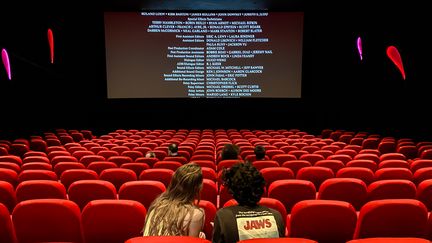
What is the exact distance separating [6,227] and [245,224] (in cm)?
174

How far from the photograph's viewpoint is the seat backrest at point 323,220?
3121mm

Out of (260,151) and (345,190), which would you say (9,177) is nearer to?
(260,151)

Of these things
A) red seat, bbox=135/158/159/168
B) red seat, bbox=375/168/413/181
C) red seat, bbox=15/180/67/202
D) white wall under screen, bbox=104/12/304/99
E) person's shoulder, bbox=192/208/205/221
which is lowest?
red seat, bbox=135/158/159/168

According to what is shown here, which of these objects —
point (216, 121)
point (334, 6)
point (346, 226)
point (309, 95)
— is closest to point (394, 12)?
point (334, 6)

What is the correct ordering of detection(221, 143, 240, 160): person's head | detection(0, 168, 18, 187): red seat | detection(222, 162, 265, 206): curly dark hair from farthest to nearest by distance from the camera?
detection(221, 143, 240, 160): person's head, detection(0, 168, 18, 187): red seat, detection(222, 162, 265, 206): curly dark hair

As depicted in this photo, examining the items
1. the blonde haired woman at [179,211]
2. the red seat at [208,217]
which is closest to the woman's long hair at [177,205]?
the blonde haired woman at [179,211]

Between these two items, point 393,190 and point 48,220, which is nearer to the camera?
point 48,220

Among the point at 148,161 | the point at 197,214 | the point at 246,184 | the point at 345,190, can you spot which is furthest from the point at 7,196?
the point at 345,190

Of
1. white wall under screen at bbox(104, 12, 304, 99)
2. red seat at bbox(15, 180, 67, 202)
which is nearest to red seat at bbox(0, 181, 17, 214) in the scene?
red seat at bbox(15, 180, 67, 202)

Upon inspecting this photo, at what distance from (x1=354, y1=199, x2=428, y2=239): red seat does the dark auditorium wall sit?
10.8 meters

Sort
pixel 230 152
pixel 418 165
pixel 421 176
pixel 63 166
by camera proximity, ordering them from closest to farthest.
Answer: pixel 421 176, pixel 63 166, pixel 418 165, pixel 230 152

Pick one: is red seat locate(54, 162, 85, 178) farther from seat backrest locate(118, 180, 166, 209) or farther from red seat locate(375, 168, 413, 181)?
red seat locate(375, 168, 413, 181)

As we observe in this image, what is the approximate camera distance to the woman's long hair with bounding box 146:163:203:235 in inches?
109

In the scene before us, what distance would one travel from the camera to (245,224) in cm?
260
